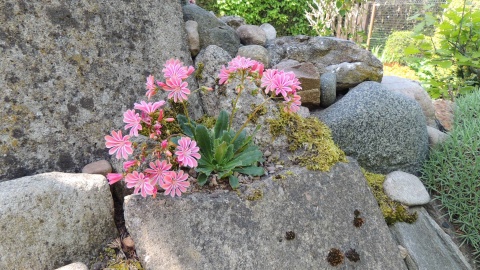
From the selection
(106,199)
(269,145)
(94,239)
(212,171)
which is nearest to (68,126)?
(106,199)

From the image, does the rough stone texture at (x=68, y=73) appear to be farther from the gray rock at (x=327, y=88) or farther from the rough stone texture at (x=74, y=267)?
the gray rock at (x=327, y=88)

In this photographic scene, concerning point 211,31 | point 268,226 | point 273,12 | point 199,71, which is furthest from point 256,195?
point 273,12

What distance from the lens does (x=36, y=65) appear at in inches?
74.2

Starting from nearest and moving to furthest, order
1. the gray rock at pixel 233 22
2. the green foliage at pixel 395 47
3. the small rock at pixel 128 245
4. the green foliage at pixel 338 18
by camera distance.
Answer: the small rock at pixel 128 245
the gray rock at pixel 233 22
the green foliage at pixel 338 18
the green foliage at pixel 395 47

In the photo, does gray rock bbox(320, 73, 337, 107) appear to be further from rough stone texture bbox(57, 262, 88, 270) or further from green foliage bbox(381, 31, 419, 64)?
green foliage bbox(381, 31, 419, 64)

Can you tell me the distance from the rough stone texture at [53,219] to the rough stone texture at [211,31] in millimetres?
1449

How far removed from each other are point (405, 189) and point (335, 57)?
1462 millimetres

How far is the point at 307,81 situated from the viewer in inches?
113

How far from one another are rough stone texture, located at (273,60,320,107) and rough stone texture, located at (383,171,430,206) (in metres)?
0.87

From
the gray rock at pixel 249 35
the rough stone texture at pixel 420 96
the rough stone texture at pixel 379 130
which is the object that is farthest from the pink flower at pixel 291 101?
the rough stone texture at pixel 420 96

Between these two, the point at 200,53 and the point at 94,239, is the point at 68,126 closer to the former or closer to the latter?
the point at 94,239

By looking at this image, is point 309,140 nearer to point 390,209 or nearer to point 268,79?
point 268,79

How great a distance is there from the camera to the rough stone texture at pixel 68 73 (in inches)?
71.9

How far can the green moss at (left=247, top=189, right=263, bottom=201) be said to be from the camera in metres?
1.88
